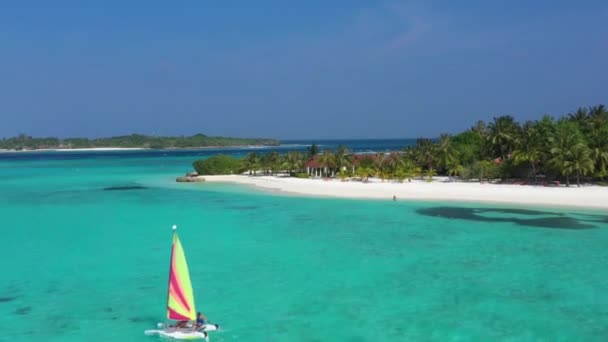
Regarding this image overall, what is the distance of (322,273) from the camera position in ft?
89.3

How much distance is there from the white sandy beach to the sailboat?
1621 inches

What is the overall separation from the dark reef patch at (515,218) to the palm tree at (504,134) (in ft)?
85.5

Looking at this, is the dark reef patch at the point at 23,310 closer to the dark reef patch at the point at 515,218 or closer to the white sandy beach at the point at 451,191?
the dark reef patch at the point at 515,218

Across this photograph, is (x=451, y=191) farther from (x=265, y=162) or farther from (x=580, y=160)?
(x=265, y=162)

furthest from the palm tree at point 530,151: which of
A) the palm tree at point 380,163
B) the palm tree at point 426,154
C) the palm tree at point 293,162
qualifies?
the palm tree at point 293,162

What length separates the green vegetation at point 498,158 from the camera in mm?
60031

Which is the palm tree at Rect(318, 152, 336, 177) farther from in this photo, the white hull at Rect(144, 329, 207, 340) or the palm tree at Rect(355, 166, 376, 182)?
the white hull at Rect(144, 329, 207, 340)

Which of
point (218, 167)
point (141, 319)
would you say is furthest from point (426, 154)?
point (141, 319)

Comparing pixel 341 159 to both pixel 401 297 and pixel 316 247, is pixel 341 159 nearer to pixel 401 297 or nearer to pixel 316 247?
pixel 316 247

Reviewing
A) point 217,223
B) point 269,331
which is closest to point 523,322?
point 269,331

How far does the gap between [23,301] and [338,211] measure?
30.3 metres

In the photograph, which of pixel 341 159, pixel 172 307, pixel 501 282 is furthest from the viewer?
pixel 341 159

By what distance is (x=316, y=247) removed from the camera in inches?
1320

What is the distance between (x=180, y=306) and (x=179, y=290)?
23.9 inches
